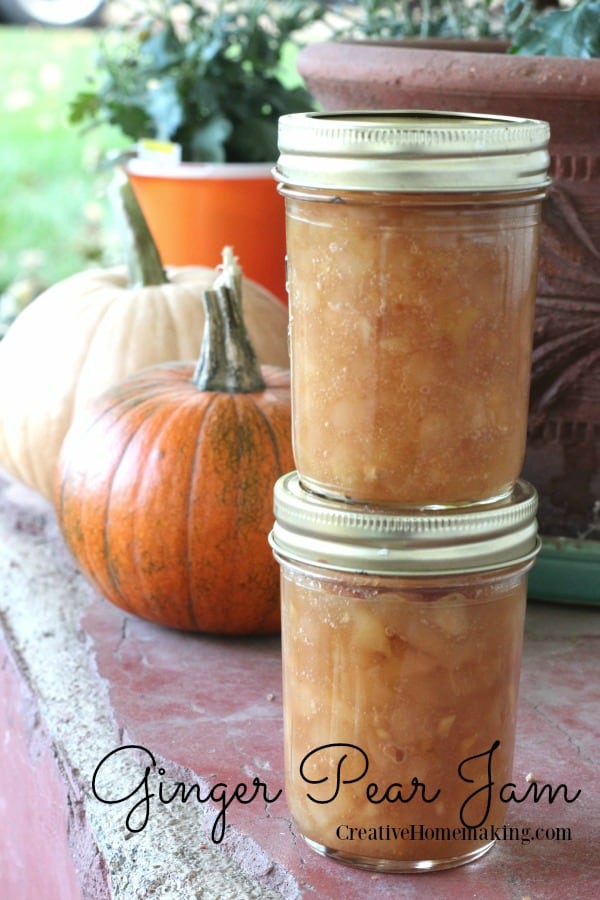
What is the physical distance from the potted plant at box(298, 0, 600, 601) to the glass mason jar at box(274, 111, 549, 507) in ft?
1.35

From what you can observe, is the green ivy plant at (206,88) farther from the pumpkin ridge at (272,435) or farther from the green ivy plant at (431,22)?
the pumpkin ridge at (272,435)

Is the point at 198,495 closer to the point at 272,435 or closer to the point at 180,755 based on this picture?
the point at 272,435

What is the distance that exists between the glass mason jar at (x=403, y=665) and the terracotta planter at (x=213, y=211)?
124cm

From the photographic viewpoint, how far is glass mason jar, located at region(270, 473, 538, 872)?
2.66ft

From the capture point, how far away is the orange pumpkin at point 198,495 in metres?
1.26

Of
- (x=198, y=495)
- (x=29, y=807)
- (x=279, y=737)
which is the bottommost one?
(x=29, y=807)

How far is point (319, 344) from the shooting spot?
2.63ft

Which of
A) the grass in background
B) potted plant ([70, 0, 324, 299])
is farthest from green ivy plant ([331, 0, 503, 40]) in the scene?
the grass in background

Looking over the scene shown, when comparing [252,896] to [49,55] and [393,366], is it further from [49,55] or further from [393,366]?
[49,55]

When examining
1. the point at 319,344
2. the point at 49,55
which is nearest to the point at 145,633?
the point at 319,344

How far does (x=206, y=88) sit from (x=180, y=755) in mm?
1411

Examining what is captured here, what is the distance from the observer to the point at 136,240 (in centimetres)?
165

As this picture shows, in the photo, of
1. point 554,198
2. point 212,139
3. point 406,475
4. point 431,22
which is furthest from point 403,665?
point 212,139

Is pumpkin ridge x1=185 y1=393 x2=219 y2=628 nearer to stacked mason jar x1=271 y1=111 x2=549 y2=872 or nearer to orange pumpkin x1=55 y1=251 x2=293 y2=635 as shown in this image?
orange pumpkin x1=55 y1=251 x2=293 y2=635
